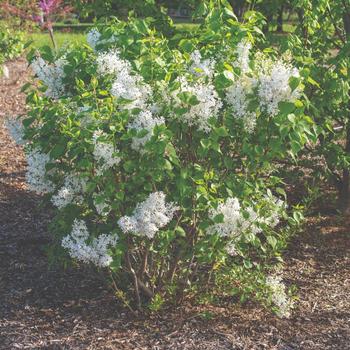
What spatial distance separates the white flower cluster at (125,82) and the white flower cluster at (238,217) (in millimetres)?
615

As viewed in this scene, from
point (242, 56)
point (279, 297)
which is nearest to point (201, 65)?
point (242, 56)

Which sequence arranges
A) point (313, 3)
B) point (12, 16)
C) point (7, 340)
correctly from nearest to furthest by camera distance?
1. point (7, 340)
2. point (313, 3)
3. point (12, 16)

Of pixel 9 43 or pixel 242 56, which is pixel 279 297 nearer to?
pixel 242 56

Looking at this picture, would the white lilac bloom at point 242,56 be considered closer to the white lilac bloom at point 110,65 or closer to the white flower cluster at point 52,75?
the white lilac bloom at point 110,65

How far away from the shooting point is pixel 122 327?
3688mm

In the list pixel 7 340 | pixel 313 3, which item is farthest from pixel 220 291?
pixel 313 3

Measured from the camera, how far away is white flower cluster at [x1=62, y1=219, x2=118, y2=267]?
324 cm

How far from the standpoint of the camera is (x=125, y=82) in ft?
10.2

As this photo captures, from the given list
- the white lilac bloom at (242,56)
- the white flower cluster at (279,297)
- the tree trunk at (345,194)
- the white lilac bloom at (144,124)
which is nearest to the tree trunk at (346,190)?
the tree trunk at (345,194)

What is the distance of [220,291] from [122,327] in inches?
25.1

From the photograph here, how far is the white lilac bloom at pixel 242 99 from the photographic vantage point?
3.12 metres

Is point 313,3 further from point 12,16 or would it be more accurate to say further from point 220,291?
point 12,16

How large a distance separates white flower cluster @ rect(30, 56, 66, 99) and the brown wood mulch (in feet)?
2.21

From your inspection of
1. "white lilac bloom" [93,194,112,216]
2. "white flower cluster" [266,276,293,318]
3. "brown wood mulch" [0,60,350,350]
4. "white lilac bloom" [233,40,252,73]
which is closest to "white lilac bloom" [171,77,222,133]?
"white lilac bloom" [233,40,252,73]
